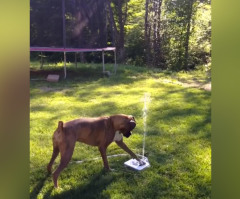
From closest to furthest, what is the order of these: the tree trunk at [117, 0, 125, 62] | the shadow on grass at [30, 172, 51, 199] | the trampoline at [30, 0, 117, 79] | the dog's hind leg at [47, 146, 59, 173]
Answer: the shadow on grass at [30, 172, 51, 199] < the dog's hind leg at [47, 146, 59, 173] < the trampoline at [30, 0, 117, 79] < the tree trunk at [117, 0, 125, 62]

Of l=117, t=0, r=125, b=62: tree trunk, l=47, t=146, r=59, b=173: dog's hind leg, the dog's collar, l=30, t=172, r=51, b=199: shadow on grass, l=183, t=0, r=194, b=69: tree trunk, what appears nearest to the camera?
l=30, t=172, r=51, b=199: shadow on grass

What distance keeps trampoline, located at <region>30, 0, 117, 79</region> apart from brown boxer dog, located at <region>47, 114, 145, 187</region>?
2505 mm

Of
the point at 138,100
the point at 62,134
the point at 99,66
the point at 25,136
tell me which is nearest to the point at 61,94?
the point at 138,100

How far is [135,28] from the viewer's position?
4527 millimetres

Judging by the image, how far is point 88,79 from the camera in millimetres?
3803

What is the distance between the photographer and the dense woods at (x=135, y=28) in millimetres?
4059

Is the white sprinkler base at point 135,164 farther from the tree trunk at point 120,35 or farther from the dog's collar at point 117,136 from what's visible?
the tree trunk at point 120,35

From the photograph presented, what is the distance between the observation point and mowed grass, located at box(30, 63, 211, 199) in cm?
135

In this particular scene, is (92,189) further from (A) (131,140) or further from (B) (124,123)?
(A) (131,140)

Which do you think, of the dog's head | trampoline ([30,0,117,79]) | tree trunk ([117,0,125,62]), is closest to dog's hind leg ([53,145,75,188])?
the dog's head

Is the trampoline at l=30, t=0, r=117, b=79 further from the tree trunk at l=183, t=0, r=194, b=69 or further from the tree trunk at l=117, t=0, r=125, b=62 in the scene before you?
the tree trunk at l=183, t=0, r=194, b=69

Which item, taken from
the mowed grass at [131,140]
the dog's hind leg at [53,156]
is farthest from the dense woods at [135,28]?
the dog's hind leg at [53,156]
